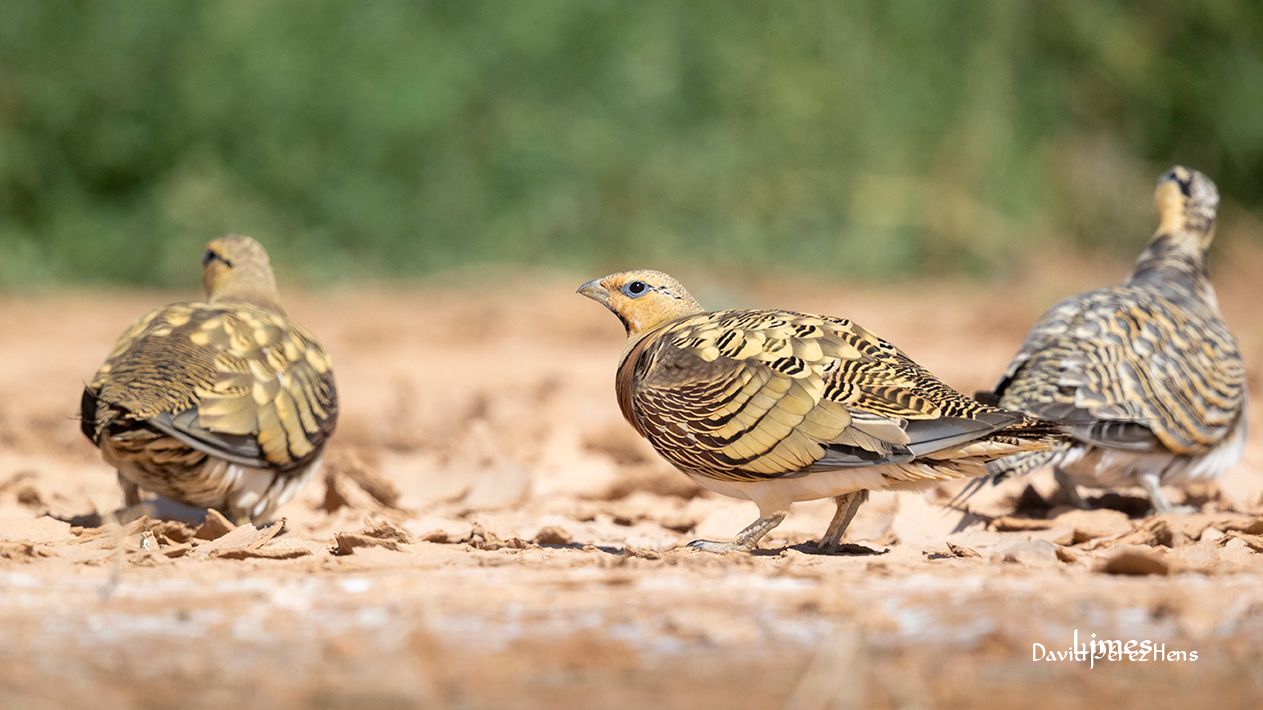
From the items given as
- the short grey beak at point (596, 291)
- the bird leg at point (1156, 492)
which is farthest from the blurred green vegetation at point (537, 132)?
the short grey beak at point (596, 291)

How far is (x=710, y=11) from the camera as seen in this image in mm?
15234

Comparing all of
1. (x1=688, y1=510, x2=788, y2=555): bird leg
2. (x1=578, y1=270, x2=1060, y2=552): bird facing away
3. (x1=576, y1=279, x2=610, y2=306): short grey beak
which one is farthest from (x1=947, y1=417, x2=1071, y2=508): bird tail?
(x1=576, y1=279, x2=610, y2=306): short grey beak

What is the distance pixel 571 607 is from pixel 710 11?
12315 mm

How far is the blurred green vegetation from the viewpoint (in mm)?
13852

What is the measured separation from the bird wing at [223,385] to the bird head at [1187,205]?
426 centimetres

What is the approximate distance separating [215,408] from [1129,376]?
3.49m

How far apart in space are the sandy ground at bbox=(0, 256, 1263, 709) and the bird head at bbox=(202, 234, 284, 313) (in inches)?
34.9

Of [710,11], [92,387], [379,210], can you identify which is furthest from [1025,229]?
[92,387]

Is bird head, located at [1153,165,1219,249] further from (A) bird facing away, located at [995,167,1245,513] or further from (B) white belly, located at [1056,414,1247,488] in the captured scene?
(B) white belly, located at [1056,414,1247,488]

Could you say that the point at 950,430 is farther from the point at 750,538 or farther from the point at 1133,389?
the point at 1133,389

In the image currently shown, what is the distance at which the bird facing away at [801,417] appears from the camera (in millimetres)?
4562

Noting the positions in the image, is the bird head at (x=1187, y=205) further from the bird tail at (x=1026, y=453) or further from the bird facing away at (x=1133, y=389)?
the bird tail at (x=1026, y=453)

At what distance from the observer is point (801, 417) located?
4.67 meters

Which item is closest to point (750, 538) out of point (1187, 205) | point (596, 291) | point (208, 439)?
point (596, 291)
